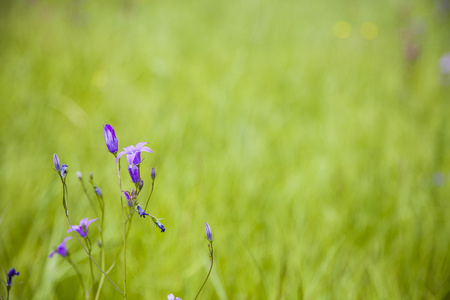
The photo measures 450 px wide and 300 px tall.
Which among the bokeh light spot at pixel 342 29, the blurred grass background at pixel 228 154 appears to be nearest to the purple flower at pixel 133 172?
the blurred grass background at pixel 228 154

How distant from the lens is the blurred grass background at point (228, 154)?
3.03 ft

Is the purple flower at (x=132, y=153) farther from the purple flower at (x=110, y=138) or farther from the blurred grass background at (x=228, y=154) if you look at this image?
the blurred grass background at (x=228, y=154)

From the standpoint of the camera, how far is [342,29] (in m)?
3.59

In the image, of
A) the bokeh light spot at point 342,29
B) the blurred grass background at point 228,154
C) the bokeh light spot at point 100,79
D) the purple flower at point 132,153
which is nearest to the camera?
the purple flower at point 132,153

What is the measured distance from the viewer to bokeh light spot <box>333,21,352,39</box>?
345 cm

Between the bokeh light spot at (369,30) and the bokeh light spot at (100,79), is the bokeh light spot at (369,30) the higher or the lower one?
the higher one

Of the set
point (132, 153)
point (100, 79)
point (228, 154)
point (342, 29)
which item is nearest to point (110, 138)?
point (132, 153)

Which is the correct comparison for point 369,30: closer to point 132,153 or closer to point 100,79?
point 100,79

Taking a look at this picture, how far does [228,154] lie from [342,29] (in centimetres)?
310

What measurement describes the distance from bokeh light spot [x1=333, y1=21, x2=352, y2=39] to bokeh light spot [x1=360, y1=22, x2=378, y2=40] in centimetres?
18

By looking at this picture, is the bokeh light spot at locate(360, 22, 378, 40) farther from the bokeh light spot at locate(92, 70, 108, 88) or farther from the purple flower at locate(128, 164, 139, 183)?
the purple flower at locate(128, 164, 139, 183)

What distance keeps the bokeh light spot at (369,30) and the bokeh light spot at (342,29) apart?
18cm

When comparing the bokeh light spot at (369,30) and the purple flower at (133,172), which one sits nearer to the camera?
the purple flower at (133,172)

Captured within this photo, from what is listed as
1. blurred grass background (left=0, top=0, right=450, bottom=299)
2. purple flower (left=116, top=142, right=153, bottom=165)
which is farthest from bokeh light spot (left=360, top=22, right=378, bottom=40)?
purple flower (left=116, top=142, right=153, bottom=165)
